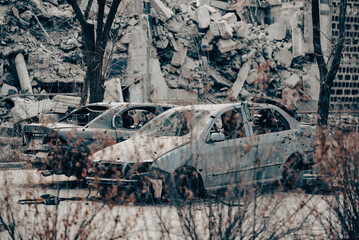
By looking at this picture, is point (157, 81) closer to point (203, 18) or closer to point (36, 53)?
point (203, 18)

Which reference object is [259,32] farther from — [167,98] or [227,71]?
[167,98]

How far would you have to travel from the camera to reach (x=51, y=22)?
75.5 feet

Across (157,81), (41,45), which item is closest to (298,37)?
(157,81)

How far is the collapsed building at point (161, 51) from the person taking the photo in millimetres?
21219

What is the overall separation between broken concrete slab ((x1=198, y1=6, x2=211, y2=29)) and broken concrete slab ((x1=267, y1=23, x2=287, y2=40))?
3.52 metres

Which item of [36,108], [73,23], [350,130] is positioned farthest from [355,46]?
[350,130]

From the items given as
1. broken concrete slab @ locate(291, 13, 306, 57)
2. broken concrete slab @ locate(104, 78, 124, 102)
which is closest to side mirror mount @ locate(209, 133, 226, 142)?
broken concrete slab @ locate(104, 78, 124, 102)

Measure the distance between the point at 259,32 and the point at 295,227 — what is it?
22.1 metres

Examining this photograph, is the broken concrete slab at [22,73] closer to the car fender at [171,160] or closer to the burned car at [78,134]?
the burned car at [78,134]

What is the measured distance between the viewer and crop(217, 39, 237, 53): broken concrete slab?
24.1 meters

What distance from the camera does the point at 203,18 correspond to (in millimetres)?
24797

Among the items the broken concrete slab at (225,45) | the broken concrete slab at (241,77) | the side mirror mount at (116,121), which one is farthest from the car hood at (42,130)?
the broken concrete slab at (225,45)

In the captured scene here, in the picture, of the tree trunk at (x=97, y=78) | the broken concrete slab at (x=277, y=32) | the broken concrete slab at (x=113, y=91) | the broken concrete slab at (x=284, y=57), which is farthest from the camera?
the broken concrete slab at (x=277, y=32)

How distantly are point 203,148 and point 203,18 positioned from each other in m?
16.5
